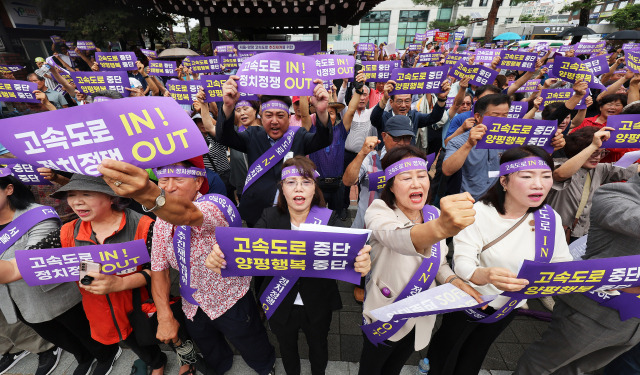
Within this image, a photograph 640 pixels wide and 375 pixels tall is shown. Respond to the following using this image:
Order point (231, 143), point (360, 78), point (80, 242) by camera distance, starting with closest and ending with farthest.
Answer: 1. point (80, 242)
2. point (231, 143)
3. point (360, 78)

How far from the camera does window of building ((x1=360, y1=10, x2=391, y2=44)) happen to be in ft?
165

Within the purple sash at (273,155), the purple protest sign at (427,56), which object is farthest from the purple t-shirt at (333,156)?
the purple protest sign at (427,56)

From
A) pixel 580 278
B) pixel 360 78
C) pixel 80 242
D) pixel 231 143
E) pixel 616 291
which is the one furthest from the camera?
pixel 360 78

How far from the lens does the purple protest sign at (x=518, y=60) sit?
5.65 meters

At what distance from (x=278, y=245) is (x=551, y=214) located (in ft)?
6.24

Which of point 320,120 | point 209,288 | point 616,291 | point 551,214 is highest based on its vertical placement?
point 320,120

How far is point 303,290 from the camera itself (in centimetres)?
219

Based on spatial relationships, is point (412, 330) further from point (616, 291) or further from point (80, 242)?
point (80, 242)

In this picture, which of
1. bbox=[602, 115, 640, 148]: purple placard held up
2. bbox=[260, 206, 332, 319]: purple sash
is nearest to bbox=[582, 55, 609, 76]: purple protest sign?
bbox=[602, 115, 640, 148]: purple placard held up

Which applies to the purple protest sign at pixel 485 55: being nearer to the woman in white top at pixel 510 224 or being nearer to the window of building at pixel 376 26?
the woman in white top at pixel 510 224

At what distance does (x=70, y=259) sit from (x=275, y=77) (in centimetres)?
222

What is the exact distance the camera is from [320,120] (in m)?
2.80

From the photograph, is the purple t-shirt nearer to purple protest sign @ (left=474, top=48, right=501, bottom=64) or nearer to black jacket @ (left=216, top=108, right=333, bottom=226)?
black jacket @ (left=216, top=108, right=333, bottom=226)

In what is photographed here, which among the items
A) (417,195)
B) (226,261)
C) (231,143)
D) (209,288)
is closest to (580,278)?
(417,195)
